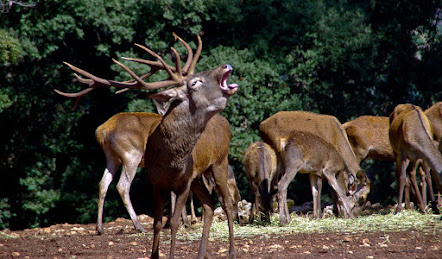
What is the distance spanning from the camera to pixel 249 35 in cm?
1582

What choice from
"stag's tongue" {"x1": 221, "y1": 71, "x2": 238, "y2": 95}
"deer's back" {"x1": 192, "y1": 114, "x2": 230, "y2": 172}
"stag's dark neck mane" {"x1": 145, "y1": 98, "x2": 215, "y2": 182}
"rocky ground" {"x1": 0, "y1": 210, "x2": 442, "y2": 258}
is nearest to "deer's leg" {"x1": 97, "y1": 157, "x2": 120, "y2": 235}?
"rocky ground" {"x1": 0, "y1": 210, "x2": 442, "y2": 258}

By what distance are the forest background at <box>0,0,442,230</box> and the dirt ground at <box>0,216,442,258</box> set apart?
5.72 metres

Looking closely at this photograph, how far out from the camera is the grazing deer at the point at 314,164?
10.8 metres

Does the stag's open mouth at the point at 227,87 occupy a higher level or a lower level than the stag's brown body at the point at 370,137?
lower

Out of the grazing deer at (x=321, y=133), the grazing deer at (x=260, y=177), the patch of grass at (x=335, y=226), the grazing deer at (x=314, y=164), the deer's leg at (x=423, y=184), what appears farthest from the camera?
the deer's leg at (x=423, y=184)

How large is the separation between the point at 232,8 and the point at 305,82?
2.79 meters

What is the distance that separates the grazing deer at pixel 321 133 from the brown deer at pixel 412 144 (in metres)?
1.04

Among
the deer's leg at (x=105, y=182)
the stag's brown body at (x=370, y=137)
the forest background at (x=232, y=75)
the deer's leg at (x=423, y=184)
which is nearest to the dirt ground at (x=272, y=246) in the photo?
the deer's leg at (x=105, y=182)

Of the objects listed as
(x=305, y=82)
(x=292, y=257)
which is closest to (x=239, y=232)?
(x=292, y=257)

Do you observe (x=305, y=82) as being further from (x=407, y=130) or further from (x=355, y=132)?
(x=407, y=130)

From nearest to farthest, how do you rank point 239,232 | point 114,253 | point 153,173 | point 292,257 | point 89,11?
1. point 153,173
2. point 292,257
3. point 114,253
4. point 239,232
5. point 89,11

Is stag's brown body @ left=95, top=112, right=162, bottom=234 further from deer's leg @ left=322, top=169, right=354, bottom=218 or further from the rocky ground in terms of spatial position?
deer's leg @ left=322, top=169, right=354, bottom=218

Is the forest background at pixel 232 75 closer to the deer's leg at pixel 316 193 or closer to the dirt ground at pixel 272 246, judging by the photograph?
the deer's leg at pixel 316 193

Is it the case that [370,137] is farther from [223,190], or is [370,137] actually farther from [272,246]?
[223,190]
